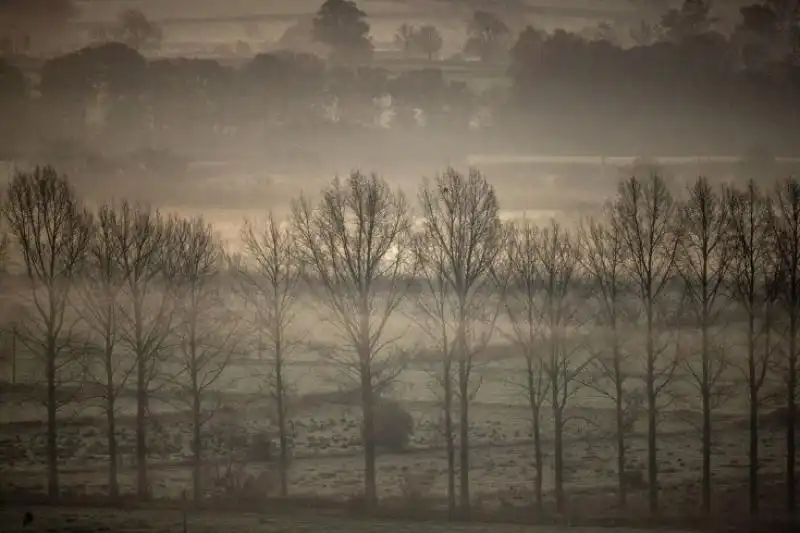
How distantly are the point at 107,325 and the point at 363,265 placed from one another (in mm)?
2384

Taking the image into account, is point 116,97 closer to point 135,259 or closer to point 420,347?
point 135,259

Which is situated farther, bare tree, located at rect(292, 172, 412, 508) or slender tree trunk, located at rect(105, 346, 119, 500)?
slender tree trunk, located at rect(105, 346, 119, 500)

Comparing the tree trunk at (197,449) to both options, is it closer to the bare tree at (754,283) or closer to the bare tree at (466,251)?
the bare tree at (466,251)

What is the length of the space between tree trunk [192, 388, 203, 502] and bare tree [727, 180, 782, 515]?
4.74 metres

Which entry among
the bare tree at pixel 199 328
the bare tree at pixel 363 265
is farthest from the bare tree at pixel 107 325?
the bare tree at pixel 363 265

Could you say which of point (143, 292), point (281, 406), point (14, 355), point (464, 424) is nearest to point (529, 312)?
point (464, 424)

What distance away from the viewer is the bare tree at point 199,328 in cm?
857

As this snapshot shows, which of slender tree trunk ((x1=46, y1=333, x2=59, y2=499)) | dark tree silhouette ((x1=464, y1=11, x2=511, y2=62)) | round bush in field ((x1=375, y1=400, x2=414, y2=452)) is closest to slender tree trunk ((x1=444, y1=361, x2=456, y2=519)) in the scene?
round bush in field ((x1=375, y1=400, x2=414, y2=452))

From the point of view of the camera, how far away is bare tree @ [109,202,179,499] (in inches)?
340

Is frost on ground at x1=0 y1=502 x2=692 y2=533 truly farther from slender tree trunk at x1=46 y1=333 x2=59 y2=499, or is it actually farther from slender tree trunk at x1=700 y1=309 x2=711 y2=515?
slender tree trunk at x1=700 y1=309 x2=711 y2=515

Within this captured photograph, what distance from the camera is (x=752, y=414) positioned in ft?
26.7

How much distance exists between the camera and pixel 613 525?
8016 millimetres

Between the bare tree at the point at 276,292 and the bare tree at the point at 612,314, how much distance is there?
102 inches

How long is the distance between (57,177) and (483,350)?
14.0 feet
